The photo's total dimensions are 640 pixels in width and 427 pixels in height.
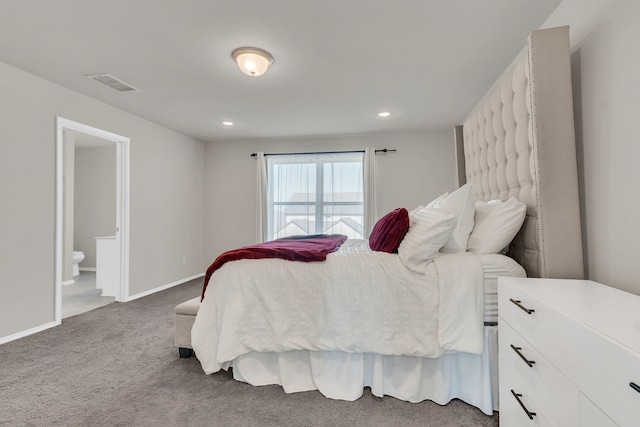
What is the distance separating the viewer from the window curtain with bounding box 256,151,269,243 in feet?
16.0

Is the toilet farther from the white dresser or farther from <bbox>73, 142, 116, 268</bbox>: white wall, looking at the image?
the white dresser

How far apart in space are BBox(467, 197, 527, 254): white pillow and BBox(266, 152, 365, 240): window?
278cm

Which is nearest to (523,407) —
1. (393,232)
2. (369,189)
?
(393,232)

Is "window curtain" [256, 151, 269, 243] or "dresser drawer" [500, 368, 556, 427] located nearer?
"dresser drawer" [500, 368, 556, 427]

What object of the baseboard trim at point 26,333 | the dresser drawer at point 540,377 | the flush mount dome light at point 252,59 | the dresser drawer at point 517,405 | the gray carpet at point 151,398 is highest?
the flush mount dome light at point 252,59

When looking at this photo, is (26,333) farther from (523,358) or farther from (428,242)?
(523,358)

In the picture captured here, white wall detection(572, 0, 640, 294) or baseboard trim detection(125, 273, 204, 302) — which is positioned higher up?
white wall detection(572, 0, 640, 294)

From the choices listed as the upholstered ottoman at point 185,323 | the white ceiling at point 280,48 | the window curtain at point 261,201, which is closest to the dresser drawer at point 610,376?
the white ceiling at point 280,48

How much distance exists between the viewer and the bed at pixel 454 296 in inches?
59.3

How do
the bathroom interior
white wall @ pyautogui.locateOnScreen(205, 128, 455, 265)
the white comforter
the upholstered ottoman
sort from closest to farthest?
the white comforter, the upholstered ottoman, white wall @ pyautogui.locateOnScreen(205, 128, 455, 265), the bathroom interior

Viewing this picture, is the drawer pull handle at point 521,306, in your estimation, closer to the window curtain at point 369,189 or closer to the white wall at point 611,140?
the white wall at point 611,140

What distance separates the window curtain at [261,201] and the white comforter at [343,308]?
302 cm

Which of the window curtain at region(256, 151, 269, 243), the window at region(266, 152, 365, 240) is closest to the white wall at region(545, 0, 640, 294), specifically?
the window at region(266, 152, 365, 240)

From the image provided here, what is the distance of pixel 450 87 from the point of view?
9.76 feet
